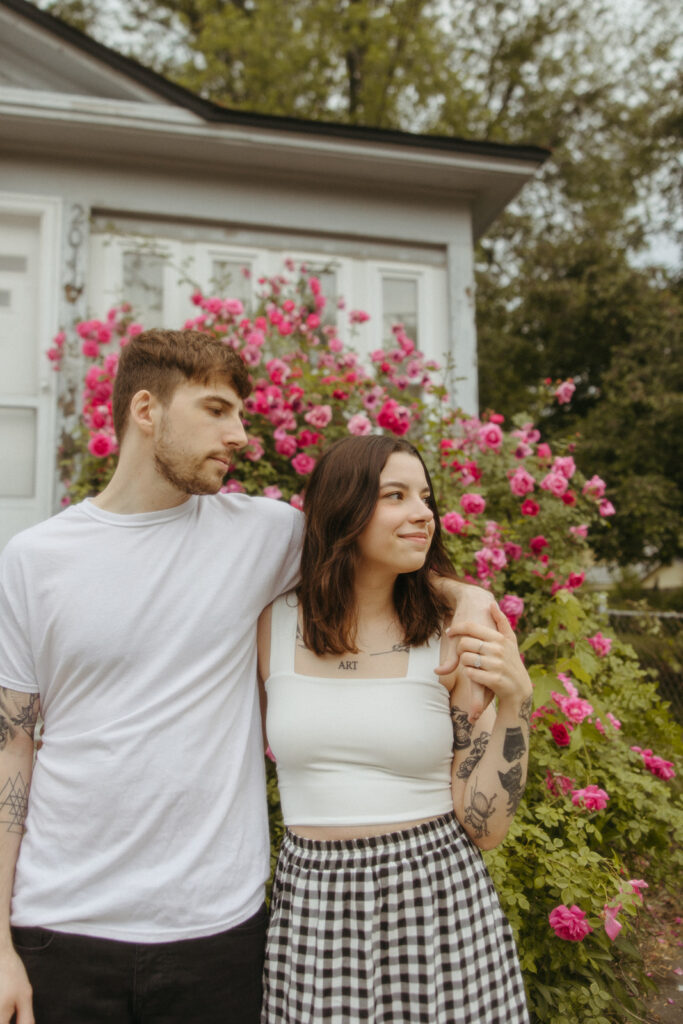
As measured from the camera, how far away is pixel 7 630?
5.56ft

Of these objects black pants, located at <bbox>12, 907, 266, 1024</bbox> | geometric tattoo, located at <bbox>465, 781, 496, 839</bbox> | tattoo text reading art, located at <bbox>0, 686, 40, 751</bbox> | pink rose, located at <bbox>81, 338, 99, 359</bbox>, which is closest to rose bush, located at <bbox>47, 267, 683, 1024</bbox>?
pink rose, located at <bbox>81, 338, 99, 359</bbox>

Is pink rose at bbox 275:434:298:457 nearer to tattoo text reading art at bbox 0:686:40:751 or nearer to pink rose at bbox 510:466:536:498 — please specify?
pink rose at bbox 510:466:536:498

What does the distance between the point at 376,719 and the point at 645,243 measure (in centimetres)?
1659

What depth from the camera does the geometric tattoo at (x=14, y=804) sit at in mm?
1665

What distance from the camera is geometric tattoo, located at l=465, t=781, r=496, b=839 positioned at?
1709 mm

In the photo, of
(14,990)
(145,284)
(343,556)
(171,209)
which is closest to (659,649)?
(145,284)

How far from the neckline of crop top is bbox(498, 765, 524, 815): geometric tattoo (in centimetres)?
23

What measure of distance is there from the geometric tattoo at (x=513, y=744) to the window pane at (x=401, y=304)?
4.65 m

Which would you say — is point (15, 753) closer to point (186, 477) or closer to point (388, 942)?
point (186, 477)

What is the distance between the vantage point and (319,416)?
4086mm

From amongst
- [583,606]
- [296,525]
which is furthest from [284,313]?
[296,525]

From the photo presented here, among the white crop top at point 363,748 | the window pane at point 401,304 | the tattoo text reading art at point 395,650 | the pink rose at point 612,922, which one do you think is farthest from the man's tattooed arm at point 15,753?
the window pane at point 401,304

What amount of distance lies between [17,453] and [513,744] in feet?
14.6

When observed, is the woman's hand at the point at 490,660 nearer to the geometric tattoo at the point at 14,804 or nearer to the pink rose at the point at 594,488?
the geometric tattoo at the point at 14,804
